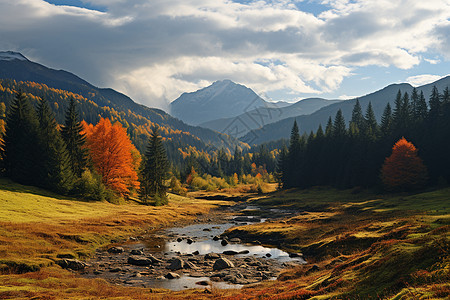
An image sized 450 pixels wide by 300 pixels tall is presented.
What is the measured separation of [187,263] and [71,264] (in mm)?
12540

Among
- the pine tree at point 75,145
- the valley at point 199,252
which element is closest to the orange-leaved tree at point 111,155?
the pine tree at point 75,145

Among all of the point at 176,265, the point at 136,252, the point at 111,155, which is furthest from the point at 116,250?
the point at 111,155

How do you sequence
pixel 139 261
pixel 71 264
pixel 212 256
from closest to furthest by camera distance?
pixel 71 264 < pixel 139 261 < pixel 212 256

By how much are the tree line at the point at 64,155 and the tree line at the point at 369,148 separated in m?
79.2

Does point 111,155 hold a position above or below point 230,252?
above

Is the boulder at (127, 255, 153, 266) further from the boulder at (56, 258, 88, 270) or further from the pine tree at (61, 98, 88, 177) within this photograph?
the pine tree at (61, 98, 88, 177)

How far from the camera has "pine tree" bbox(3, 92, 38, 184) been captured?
72.8 m

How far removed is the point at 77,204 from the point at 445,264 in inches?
2639

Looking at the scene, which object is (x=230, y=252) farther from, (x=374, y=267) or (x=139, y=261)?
(x=374, y=267)

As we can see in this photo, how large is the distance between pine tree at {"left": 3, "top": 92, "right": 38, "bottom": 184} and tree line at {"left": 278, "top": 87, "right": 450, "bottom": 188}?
101m

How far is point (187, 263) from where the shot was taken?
35.3 meters

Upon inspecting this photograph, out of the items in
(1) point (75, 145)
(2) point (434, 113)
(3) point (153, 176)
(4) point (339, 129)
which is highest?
(2) point (434, 113)

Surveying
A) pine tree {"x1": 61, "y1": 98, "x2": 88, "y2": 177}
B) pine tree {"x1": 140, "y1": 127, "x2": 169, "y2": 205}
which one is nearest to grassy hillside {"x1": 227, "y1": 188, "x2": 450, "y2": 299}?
pine tree {"x1": 140, "y1": 127, "x2": 169, "y2": 205}

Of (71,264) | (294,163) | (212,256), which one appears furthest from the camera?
(294,163)
